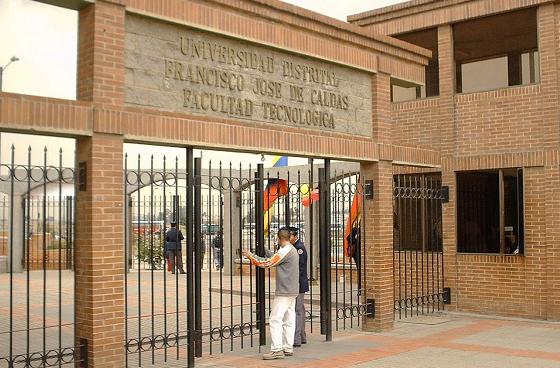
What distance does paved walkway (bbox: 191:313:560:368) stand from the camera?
877 cm

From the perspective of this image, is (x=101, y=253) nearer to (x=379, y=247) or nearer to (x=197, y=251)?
(x=197, y=251)

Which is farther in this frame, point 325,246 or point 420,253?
point 420,253

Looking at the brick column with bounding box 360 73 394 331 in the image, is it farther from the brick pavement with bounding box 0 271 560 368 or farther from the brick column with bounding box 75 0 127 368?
the brick column with bounding box 75 0 127 368

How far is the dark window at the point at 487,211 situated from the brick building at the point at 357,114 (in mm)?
29

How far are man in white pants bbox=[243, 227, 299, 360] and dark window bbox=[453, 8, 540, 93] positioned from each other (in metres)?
6.84

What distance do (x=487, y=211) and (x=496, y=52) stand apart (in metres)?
3.60

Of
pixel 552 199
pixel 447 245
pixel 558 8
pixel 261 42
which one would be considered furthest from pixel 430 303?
pixel 261 42

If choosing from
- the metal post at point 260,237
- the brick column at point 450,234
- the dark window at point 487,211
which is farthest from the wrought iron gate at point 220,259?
the dark window at point 487,211

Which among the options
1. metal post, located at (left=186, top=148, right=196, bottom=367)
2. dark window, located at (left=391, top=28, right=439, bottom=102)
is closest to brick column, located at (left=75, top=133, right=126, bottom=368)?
metal post, located at (left=186, top=148, right=196, bottom=367)

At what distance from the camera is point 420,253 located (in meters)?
14.6

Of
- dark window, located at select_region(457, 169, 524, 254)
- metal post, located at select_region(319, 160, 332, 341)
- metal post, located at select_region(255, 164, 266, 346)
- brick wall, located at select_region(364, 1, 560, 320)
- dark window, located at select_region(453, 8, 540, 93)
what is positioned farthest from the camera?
dark window, located at select_region(453, 8, 540, 93)

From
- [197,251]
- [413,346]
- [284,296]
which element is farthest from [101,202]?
[413,346]

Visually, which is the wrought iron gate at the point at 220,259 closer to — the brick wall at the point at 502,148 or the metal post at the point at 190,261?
the metal post at the point at 190,261

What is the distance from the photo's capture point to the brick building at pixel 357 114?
747 centimetres
